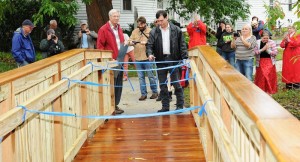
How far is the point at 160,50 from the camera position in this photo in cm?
832

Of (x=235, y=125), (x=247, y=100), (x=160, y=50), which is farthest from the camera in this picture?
(x=160, y=50)

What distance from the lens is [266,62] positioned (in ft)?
35.4

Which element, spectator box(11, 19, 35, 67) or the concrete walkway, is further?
spectator box(11, 19, 35, 67)

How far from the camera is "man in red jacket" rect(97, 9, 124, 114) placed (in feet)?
27.4

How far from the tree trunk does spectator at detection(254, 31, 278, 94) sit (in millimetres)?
8872

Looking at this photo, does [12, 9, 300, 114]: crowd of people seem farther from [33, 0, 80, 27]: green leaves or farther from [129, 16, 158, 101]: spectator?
[33, 0, 80, 27]: green leaves

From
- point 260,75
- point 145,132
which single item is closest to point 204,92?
point 145,132

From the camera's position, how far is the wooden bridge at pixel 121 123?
2.23 metres

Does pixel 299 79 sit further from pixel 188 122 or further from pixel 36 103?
pixel 36 103

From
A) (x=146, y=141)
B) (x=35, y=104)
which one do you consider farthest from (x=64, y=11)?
(x=35, y=104)

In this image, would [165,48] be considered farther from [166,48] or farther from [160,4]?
[160,4]

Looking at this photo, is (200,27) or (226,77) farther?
(200,27)

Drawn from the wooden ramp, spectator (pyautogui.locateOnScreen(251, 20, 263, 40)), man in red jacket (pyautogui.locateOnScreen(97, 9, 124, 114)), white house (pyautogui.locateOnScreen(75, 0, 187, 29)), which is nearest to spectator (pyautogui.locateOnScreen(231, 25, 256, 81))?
spectator (pyautogui.locateOnScreen(251, 20, 263, 40))

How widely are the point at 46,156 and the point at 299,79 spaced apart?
28.6ft
